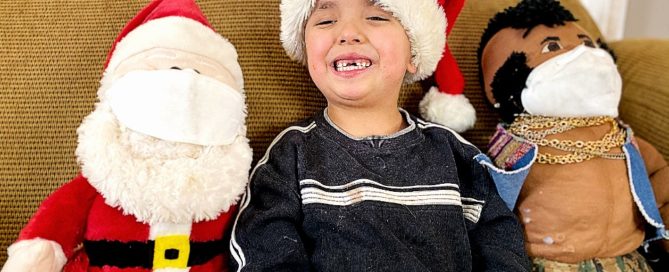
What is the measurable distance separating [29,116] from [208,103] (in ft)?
1.21

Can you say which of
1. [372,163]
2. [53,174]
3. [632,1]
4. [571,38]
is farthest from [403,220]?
[632,1]

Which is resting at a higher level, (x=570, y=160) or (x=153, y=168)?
(x=153, y=168)

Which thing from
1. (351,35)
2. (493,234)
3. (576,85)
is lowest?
(493,234)

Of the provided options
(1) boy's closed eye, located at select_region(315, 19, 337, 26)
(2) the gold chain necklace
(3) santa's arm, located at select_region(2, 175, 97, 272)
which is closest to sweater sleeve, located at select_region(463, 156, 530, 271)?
(2) the gold chain necklace

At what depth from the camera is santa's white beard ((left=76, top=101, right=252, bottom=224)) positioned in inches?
28.5

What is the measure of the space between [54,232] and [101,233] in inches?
2.2

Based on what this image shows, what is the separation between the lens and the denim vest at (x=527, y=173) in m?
0.92

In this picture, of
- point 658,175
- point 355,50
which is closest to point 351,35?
point 355,50

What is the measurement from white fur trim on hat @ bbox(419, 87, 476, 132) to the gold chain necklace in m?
0.09

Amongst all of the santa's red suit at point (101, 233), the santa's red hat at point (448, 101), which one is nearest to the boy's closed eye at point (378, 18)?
the santa's red hat at point (448, 101)

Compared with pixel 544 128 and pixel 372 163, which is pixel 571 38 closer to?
pixel 544 128

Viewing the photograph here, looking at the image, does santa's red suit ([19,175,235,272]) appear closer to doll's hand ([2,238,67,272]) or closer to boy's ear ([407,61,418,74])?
doll's hand ([2,238,67,272])

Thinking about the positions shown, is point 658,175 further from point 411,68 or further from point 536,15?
point 411,68

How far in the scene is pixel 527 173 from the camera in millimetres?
930
